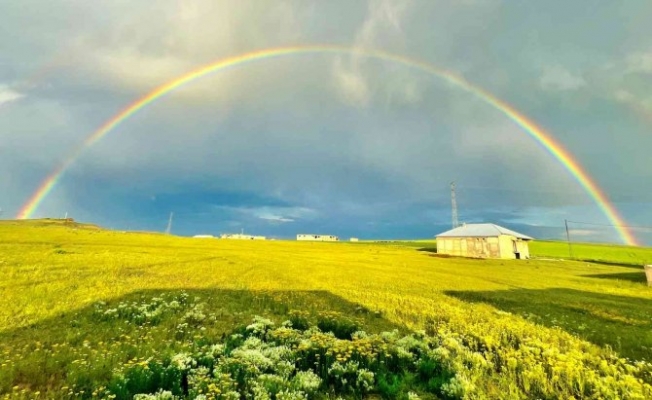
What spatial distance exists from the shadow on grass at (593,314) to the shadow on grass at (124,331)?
8434mm

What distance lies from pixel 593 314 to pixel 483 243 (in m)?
84.5

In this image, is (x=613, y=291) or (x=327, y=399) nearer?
(x=327, y=399)

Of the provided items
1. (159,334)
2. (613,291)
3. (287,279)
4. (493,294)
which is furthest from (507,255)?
(159,334)

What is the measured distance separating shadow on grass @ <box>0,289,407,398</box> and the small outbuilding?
9002 centimetres

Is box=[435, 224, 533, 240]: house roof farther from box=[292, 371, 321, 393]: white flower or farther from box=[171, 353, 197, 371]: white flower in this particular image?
box=[171, 353, 197, 371]: white flower

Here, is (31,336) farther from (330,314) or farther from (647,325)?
(647,325)

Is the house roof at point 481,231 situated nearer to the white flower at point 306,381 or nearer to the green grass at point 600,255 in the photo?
the green grass at point 600,255

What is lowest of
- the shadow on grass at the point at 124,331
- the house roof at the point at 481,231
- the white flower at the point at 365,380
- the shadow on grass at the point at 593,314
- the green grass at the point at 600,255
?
the shadow on grass at the point at 593,314

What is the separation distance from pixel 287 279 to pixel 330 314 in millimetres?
15333

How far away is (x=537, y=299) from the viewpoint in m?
25.0

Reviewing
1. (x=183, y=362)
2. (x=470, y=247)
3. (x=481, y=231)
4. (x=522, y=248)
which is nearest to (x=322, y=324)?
(x=183, y=362)

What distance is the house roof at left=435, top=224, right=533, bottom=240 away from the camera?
9932 centimetres

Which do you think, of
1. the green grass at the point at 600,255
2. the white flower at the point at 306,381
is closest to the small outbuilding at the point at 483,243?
the green grass at the point at 600,255

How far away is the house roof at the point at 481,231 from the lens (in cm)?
9932
